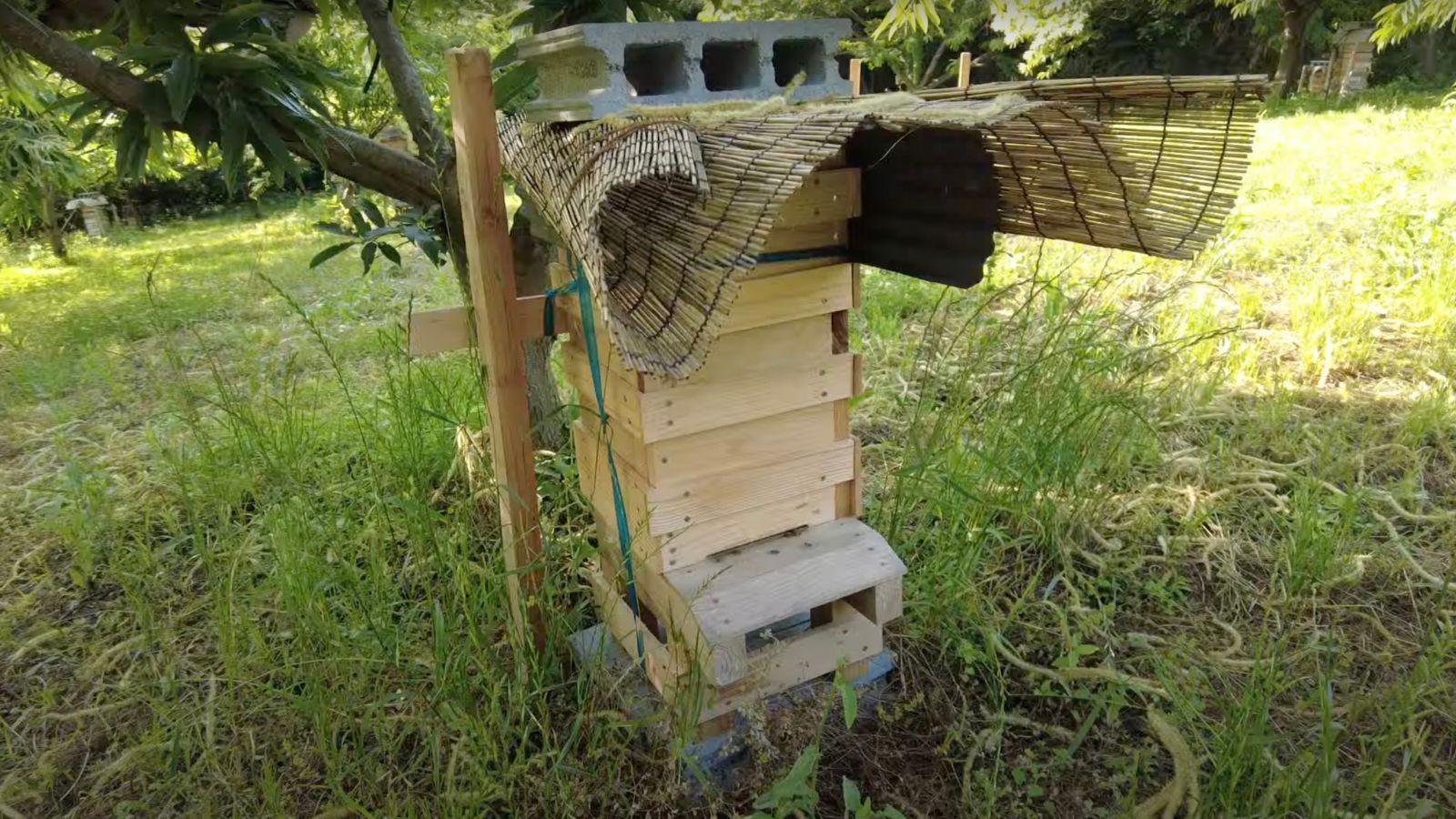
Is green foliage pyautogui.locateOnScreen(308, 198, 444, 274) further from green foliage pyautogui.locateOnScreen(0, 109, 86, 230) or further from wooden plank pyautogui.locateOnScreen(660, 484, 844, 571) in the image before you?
green foliage pyautogui.locateOnScreen(0, 109, 86, 230)

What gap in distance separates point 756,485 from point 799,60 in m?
0.85

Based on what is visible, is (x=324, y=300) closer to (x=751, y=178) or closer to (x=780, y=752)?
(x=780, y=752)

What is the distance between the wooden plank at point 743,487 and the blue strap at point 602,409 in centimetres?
12

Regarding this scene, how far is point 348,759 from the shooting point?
6.08ft

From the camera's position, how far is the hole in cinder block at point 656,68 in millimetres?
1630

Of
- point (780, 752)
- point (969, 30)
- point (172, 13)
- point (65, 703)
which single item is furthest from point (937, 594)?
point (969, 30)

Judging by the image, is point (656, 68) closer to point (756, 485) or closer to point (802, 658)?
point (756, 485)

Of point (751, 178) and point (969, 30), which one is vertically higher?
point (969, 30)

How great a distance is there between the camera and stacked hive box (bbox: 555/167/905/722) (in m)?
1.69

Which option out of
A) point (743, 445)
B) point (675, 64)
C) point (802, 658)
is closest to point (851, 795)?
point (802, 658)

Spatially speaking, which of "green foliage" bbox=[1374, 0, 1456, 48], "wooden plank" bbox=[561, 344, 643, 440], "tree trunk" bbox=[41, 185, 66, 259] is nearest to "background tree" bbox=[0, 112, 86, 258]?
"tree trunk" bbox=[41, 185, 66, 259]

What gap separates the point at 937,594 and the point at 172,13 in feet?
7.74

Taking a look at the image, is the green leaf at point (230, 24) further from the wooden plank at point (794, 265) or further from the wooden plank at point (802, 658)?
the wooden plank at point (802, 658)

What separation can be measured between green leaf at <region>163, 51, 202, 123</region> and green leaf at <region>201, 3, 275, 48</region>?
0.07 meters
